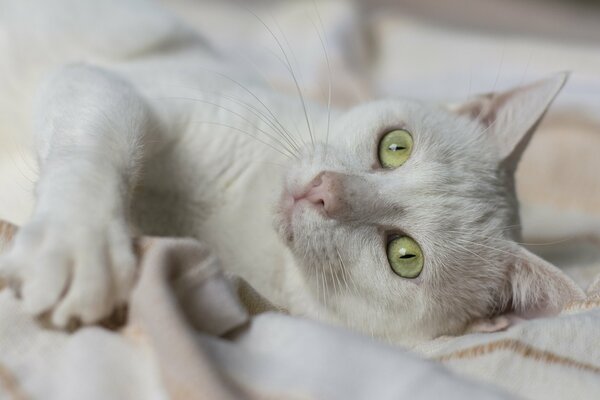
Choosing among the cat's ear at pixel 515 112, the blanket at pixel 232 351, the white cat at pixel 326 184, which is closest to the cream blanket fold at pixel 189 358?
the blanket at pixel 232 351

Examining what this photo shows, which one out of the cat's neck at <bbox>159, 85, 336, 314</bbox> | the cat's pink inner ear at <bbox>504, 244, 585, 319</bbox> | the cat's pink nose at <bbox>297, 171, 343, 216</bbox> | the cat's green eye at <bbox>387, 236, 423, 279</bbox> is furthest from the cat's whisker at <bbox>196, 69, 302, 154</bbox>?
the cat's pink inner ear at <bbox>504, 244, 585, 319</bbox>

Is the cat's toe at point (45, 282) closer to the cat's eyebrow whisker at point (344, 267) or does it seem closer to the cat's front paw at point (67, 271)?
the cat's front paw at point (67, 271)

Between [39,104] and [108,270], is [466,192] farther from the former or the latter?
[39,104]

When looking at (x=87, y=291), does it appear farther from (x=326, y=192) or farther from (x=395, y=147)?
(x=395, y=147)

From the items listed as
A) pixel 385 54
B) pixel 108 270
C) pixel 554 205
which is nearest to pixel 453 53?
pixel 385 54

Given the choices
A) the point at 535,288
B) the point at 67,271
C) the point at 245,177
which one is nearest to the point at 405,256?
the point at 535,288

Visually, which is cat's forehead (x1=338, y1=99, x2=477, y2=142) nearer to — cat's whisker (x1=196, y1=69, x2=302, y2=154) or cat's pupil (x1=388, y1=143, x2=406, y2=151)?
cat's pupil (x1=388, y1=143, x2=406, y2=151)

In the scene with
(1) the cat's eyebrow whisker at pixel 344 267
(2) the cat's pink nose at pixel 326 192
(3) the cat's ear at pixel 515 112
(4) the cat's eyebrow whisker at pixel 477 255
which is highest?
(3) the cat's ear at pixel 515 112
